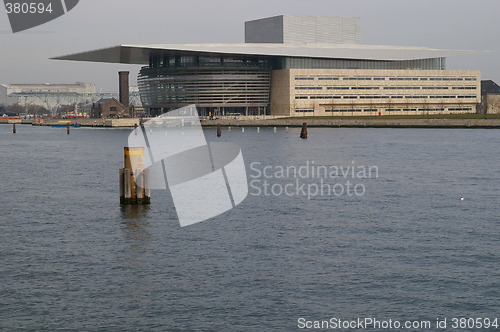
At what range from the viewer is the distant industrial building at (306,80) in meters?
138

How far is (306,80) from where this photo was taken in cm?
13862

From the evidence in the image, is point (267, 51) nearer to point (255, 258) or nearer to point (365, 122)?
point (365, 122)

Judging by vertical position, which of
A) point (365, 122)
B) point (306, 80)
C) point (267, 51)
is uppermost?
point (267, 51)

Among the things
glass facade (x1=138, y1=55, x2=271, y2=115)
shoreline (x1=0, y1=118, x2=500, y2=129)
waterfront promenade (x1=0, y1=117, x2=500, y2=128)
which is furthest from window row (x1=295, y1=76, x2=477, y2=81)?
shoreline (x1=0, y1=118, x2=500, y2=129)

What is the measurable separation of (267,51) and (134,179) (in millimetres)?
113461

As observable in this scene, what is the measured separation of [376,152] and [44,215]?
32.2m

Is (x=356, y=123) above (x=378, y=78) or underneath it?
underneath

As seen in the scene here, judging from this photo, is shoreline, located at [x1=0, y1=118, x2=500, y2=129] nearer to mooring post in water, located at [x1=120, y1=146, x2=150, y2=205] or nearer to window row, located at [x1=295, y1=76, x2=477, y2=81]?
window row, located at [x1=295, y1=76, x2=477, y2=81]

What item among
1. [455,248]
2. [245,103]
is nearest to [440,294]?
[455,248]

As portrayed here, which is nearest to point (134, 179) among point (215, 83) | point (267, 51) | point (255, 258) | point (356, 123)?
point (255, 258)

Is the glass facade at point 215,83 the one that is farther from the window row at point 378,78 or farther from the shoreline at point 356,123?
the shoreline at point 356,123

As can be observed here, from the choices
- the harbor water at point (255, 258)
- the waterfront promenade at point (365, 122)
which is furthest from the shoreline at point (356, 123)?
the harbor water at point (255, 258)

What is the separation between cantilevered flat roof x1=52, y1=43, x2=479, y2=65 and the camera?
131 meters

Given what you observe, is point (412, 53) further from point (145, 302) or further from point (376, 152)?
point (145, 302)
